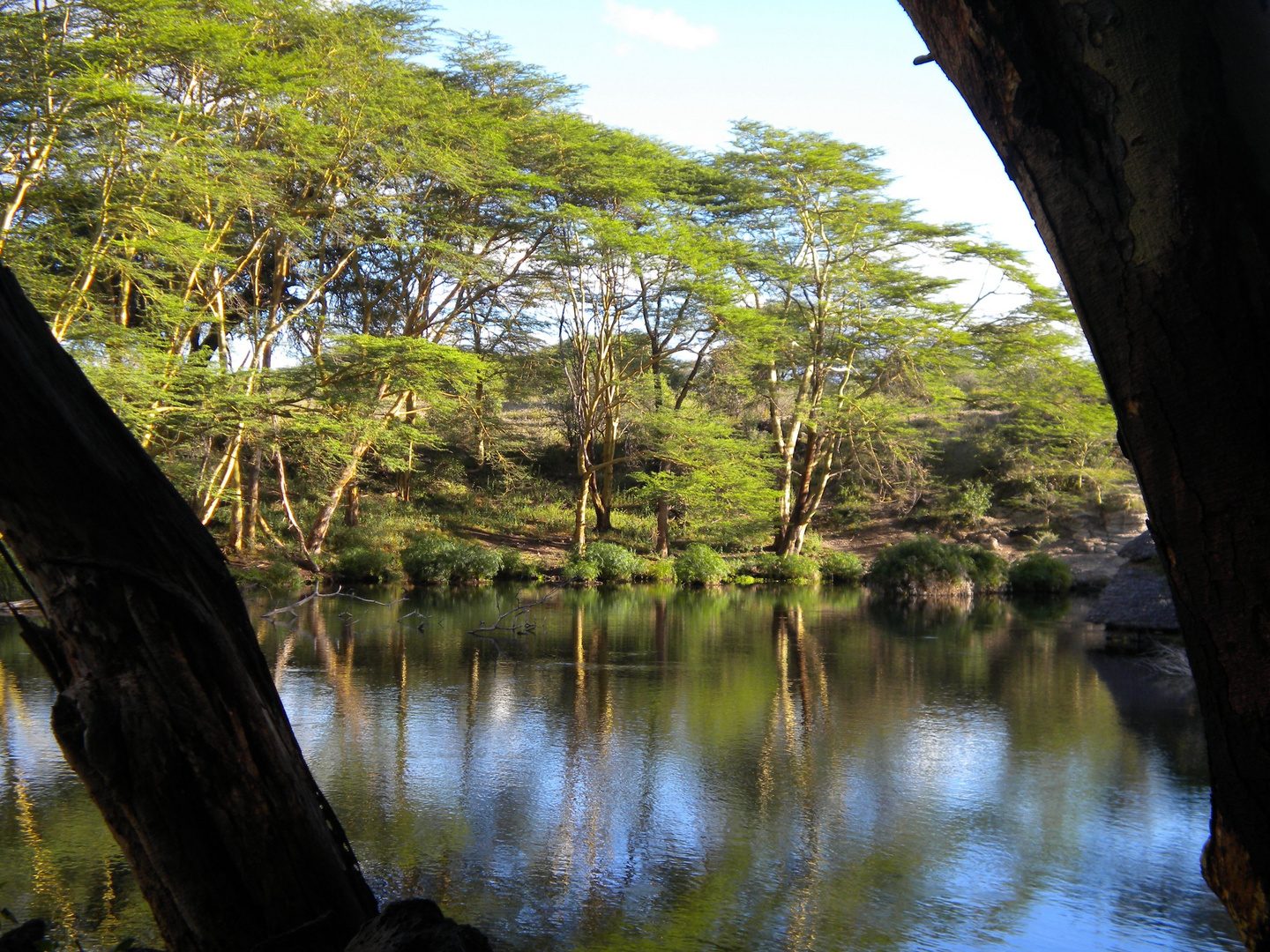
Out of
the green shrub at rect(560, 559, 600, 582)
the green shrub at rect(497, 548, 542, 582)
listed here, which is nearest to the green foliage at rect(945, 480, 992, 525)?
the green shrub at rect(560, 559, 600, 582)

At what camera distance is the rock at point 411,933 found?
175cm

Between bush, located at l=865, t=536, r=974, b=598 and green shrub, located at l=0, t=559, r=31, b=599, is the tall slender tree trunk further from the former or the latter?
bush, located at l=865, t=536, r=974, b=598

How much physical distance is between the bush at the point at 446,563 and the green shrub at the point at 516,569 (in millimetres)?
705

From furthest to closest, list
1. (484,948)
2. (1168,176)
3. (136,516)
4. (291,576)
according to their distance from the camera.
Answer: (291,576)
(484,948)
(136,516)
(1168,176)

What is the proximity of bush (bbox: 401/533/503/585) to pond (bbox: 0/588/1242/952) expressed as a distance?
24.4ft

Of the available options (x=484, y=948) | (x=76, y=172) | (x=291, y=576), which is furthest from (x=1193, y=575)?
(x=291, y=576)

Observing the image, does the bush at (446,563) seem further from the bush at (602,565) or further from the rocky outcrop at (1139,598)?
the rocky outcrop at (1139,598)

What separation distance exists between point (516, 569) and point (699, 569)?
3.29 metres

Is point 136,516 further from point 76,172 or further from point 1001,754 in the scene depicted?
point 76,172

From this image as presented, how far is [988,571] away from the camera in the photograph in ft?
56.5

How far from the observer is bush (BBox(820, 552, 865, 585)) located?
63.6ft

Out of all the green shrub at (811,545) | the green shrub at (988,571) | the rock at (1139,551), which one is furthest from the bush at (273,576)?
the rock at (1139,551)

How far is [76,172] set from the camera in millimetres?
12297

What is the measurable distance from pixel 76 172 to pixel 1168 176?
546 inches
